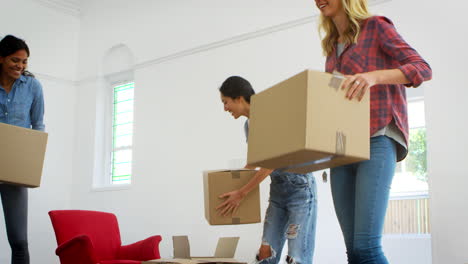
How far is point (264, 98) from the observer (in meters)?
1.66

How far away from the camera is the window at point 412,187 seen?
5.19 metres

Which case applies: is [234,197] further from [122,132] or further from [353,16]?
[122,132]

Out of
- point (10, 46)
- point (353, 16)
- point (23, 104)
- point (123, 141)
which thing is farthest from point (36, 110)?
point (123, 141)

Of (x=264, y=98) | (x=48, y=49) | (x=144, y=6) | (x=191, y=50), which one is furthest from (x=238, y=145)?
(x=264, y=98)

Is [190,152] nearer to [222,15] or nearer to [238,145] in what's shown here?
[238,145]

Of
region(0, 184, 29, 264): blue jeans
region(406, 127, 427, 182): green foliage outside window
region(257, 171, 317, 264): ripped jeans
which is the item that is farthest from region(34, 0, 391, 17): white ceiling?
region(257, 171, 317, 264): ripped jeans

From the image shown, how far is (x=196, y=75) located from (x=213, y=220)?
9.08 feet

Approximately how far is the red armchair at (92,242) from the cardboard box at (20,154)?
1.03m

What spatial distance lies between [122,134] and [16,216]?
3258 mm

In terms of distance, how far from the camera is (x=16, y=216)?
2.78 m

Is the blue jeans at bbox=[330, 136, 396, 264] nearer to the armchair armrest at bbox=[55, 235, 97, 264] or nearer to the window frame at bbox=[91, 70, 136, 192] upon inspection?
the armchair armrest at bbox=[55, 235, 97, 264]

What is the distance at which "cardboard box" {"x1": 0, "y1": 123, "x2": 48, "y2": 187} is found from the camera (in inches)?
99.2

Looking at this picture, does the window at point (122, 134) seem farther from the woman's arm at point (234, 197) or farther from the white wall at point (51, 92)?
the woman's arm at point (234, 197)

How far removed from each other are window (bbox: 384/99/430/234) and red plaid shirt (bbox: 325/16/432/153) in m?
3.52
